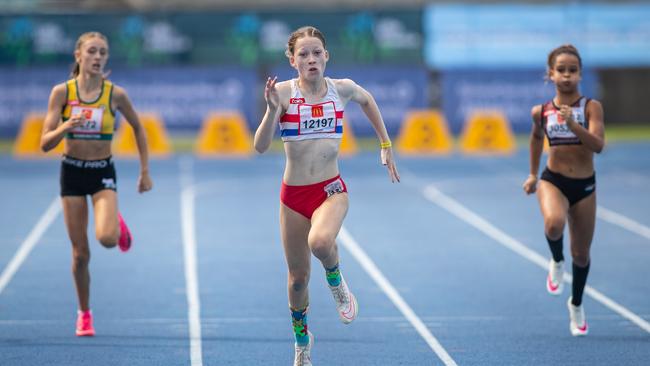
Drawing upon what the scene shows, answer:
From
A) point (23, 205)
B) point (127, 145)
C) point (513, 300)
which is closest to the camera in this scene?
point (513, 300)

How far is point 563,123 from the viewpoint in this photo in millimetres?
8477

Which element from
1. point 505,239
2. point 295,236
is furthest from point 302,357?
point 505,239

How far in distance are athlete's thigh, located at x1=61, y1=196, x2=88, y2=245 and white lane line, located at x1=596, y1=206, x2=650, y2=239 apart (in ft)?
24.2

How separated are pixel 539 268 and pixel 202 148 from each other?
13.2m

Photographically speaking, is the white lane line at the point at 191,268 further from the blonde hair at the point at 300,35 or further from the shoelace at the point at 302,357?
the blonde hair at the point at 300,35

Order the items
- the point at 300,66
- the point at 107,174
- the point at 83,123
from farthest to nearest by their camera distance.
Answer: the point at 107,174
the point at 83,123
the point at 300,66

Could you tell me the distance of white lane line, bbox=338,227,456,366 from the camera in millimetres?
8203

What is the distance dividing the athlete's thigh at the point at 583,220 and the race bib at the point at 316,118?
2.29 meters

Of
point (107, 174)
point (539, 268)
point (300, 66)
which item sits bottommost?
point (539, 268)

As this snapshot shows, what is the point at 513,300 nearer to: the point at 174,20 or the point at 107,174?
the point at 107,174

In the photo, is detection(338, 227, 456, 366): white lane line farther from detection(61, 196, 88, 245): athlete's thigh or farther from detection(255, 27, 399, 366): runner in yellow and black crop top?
detection(61, 196, 88, 245): athlete's thigh

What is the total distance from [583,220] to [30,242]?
23.3 ft

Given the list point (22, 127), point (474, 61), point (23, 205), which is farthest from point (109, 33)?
point (23, 205)

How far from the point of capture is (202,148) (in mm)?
23953
